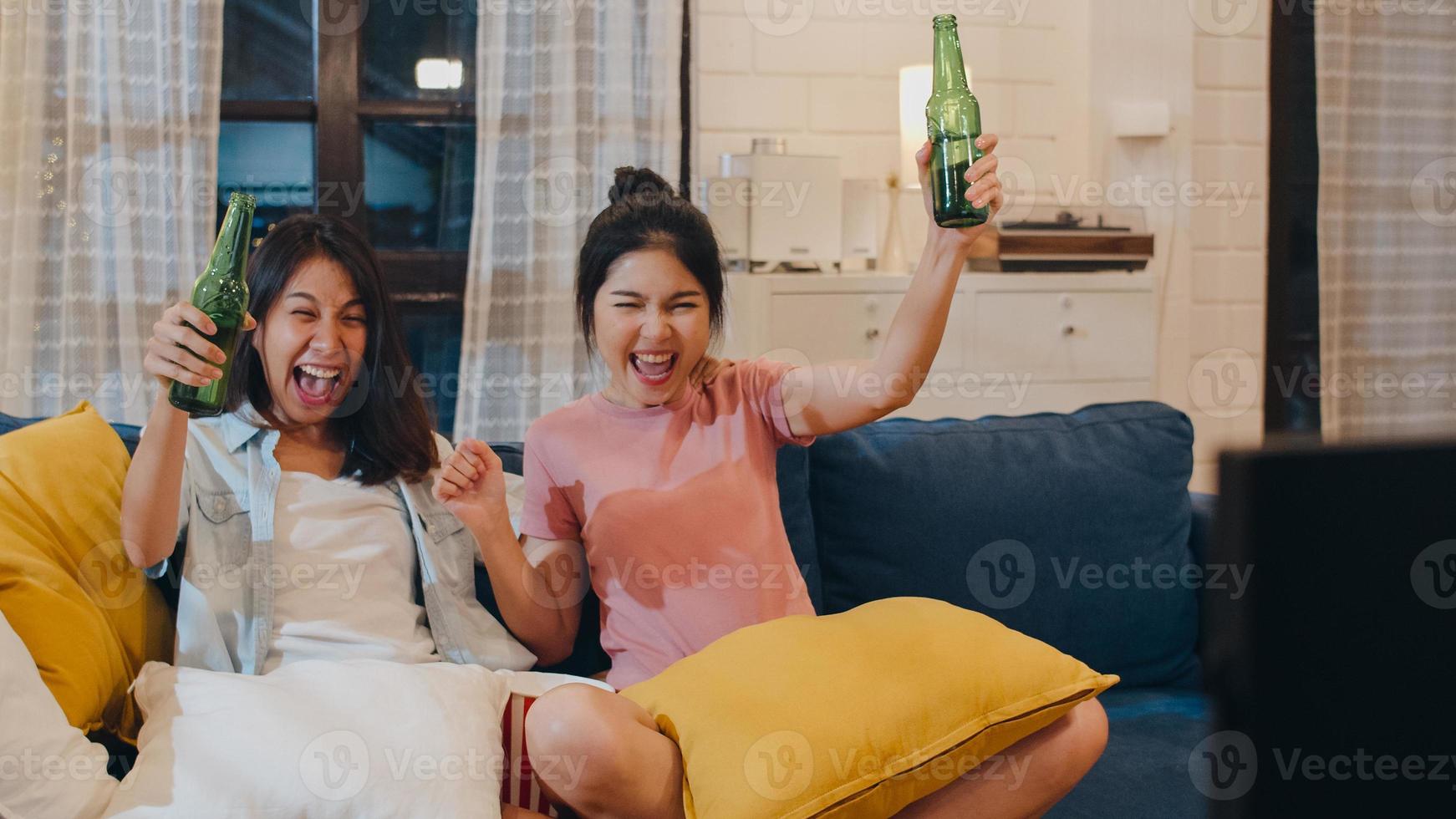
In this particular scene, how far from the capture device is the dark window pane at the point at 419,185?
3252 millimetres

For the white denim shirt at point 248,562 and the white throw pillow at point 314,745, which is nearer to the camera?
the white throw pillow at point 314,745

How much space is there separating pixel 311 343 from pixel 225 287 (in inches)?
5.9

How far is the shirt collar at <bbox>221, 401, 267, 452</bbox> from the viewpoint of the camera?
1.53 meters

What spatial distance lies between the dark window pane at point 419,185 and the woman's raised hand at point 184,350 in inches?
76.6

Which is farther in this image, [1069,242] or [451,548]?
[1069,242]

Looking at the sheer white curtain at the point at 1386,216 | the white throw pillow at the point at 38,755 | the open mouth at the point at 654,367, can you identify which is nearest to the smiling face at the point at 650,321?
the open mouth at the point at 654,367

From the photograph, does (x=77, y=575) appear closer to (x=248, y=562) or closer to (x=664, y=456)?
(x=248, y=562)

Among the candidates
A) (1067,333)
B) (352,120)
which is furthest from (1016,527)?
(352,120)

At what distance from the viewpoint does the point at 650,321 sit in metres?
1.54

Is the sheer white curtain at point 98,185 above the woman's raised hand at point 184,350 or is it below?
above

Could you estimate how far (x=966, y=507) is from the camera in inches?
70.6

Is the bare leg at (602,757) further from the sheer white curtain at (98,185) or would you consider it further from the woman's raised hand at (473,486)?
the sheer white curtain at (98,185)

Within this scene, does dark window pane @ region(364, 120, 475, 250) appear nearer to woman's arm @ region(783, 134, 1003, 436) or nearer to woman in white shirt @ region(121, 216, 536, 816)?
woman in white shirt @ region(121, 216, 536, 816)

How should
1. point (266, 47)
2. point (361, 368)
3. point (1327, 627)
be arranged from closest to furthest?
point (1327, 627), point (361, 368), point (266, 47)
